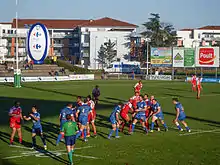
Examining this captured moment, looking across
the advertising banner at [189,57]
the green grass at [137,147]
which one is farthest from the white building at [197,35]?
the green grass at [137,147]

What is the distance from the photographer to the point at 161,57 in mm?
73750

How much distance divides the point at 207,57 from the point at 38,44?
4258 centimetres

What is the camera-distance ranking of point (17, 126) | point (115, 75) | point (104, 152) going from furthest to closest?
point (115, 75) < point (17, 126) < point (104, 152)

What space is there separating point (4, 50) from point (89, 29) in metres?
23.3

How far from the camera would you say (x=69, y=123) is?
1516 centimetres

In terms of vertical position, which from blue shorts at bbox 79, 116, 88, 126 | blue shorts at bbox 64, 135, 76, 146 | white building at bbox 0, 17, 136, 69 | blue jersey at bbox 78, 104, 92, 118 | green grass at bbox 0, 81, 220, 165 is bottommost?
green grass at bbox 0, 81, 220, 165

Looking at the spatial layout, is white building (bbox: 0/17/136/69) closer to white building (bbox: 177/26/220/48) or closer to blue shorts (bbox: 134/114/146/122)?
white building (bbox: 177/26/220/48)

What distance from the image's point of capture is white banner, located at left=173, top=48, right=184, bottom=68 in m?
70.9

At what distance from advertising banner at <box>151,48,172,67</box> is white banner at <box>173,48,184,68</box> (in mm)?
1461

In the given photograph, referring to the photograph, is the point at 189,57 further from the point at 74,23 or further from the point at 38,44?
the point at 74,23

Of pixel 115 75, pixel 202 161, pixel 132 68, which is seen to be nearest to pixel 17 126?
pixel 202 161

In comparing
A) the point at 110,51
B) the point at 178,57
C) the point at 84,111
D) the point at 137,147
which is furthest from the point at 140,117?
the point at 110,51

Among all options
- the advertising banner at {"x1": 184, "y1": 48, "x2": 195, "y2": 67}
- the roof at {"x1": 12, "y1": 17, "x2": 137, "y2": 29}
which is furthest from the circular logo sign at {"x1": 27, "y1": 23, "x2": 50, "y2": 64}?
the roof at {"x1": 12, "y1": 17, "x2": 137, "y2": 29}

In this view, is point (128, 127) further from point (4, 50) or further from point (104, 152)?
point (4, 50)
